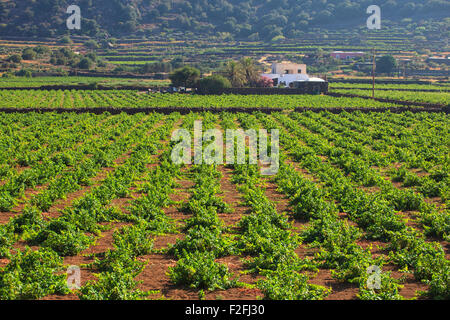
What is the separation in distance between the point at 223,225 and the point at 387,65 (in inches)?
4430

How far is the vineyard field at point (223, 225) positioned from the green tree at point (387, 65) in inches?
3748

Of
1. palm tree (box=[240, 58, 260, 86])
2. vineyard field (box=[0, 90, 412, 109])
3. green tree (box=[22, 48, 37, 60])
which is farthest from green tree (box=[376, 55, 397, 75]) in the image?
green tree (box=[22, 48, 37, 60])

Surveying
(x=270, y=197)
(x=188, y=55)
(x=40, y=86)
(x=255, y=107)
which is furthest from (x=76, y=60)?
(x=270, y=197)

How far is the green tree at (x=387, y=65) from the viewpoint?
115812 millimetres

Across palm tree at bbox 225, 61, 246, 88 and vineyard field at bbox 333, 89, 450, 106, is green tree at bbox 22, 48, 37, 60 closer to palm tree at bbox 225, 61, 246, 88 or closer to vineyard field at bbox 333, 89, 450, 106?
palm tree at bbox 225, 61, 246, 88

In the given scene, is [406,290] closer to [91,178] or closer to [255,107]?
[91,178]

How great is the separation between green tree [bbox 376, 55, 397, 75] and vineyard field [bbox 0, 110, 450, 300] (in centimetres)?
9519

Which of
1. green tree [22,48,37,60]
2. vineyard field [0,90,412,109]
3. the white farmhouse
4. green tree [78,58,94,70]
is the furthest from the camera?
green tree [22,48,37,60]

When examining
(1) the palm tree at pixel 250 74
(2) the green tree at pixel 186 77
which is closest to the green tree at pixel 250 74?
(1) the palm tree at pixel 250 74

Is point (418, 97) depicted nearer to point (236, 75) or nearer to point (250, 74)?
point (250, 74)

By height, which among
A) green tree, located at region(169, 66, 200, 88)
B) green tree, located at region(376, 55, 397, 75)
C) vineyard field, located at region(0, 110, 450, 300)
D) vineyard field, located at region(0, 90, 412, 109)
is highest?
green tree, located at region(376, 55, 397, 75)

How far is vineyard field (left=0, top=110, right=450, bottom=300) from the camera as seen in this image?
9.80m
